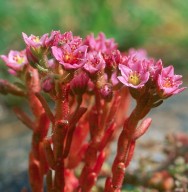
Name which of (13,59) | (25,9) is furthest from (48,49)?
(25,9)

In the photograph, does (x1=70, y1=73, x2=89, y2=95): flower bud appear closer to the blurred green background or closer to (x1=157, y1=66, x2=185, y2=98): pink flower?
(x1=157, y1=66, x2=185, y2=98): pink flower

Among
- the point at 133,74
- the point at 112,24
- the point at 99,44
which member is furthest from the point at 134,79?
the point at 112,24

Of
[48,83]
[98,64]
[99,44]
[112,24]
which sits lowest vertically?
[48,83]

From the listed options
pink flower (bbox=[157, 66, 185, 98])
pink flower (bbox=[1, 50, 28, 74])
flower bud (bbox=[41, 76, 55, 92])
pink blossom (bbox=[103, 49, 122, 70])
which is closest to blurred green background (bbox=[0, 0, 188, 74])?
pink flower (bbox=[1, 50, 28, 74])

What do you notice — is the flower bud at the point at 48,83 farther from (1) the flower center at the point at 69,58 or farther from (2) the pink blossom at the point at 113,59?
(2) the pink blossom at the point at 113,59

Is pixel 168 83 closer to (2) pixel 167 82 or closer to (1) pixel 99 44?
(2) pixel 167 82

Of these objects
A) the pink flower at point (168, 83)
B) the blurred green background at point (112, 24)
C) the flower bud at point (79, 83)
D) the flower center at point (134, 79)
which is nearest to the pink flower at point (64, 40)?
the flower bud at point (79, 83)
